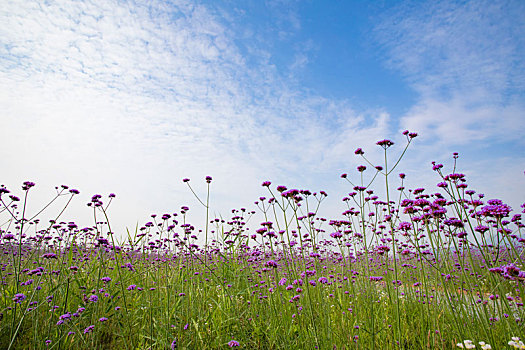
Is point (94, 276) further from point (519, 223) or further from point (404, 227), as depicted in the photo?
point (519, 223)

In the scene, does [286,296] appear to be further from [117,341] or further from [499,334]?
[499,334]

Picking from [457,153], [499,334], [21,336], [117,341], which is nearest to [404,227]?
[457,153]

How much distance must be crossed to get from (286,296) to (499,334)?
8.70 feet

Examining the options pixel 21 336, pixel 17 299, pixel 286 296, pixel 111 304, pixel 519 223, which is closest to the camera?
pixel 17 299

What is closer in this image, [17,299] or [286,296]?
[17,299]

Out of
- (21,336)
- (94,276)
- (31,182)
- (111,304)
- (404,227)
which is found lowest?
(21,336)

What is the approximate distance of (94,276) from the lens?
4.47 meters

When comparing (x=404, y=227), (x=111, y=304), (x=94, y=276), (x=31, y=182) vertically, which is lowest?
(x=111, y=304)

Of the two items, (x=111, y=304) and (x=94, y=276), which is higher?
(x=94, y=276)

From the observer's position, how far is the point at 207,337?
3236 mm

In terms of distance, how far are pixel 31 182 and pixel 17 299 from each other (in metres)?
1.31

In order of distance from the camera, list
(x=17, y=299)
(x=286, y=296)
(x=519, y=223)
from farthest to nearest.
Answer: (x=286, y=296)
(x=519, y=223)
(x=17, y=299)

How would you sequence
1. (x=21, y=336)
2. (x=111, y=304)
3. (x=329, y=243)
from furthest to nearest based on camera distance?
1. (x=329, y=243)
2. (x=111, y=304)
3. (x=21, y=336)

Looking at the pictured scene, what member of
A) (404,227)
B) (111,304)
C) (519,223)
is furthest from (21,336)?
(519,223)
